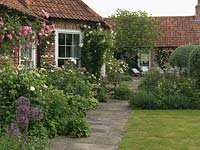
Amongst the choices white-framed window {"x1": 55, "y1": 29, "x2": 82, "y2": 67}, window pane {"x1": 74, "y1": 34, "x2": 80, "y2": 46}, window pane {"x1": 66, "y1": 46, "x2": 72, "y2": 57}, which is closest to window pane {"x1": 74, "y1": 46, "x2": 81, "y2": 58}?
white-framed window {"x1": 55, "y1": 29, "x2": 82, "y2": 67}

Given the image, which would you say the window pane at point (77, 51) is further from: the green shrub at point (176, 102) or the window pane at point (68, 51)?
the green shrub at point (176, 102)

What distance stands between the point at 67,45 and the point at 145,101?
4080 millimetres

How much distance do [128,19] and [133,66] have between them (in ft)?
12.4

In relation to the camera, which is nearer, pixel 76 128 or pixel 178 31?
pixel 76 128

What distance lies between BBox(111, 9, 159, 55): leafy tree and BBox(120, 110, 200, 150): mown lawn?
1906cm

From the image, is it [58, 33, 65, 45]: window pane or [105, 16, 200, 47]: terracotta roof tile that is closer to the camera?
[58, 33, 65, 45]: window pane

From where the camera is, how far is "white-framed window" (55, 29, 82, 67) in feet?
46.2

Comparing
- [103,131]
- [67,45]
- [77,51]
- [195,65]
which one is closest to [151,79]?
[195,65]

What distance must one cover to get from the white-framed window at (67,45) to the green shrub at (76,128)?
20.7 ft

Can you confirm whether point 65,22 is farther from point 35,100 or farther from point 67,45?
point 35,100

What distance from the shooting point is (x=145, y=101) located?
11.9m

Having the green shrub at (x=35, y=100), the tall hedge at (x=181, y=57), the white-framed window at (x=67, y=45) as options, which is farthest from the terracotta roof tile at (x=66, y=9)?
the tall hedge at (x=181, y=57)

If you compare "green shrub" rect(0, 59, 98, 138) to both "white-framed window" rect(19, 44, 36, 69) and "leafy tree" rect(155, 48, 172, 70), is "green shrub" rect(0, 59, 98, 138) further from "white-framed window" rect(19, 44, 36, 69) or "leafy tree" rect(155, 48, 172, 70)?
"leafy tree" rect(155, 48, 172, 70)

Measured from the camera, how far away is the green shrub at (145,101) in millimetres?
11914
